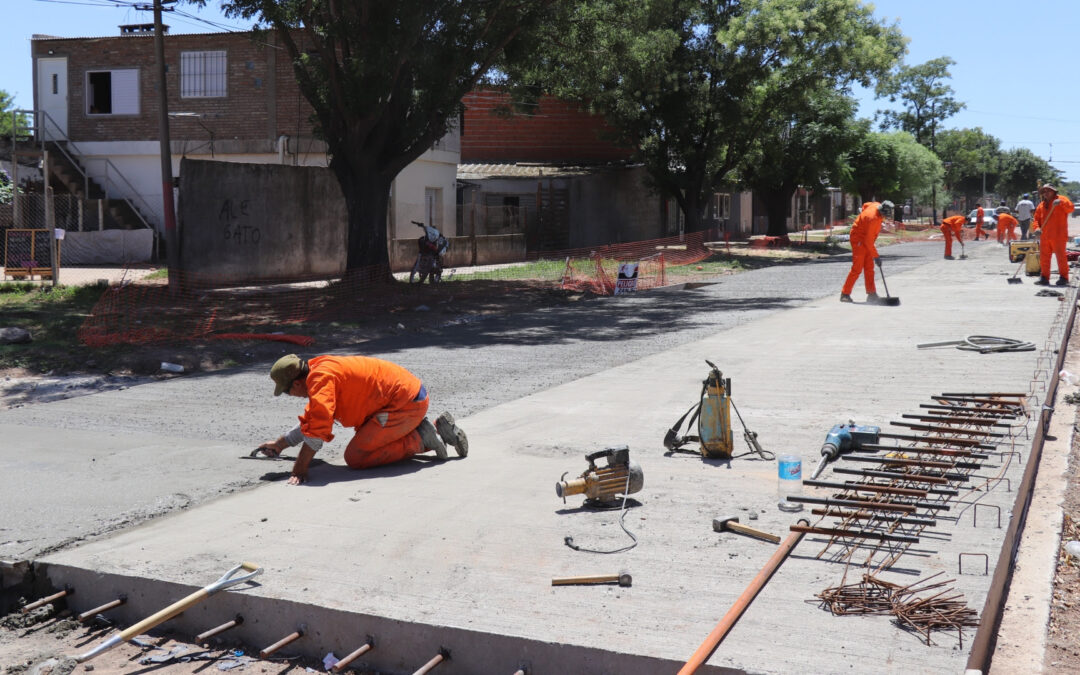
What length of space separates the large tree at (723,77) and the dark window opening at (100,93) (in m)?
13.3

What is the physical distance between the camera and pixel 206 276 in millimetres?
20953

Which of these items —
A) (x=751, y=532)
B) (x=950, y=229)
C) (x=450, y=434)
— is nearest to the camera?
(x=751, y=532)

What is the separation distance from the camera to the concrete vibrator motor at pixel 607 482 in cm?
606

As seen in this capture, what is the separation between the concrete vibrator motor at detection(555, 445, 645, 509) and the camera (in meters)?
6.06

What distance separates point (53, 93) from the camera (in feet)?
98.8

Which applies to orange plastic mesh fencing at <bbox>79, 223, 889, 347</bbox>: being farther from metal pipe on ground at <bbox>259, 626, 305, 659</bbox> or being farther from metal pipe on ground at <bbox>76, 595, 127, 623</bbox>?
metal pipe on ground at <bbox>259, 626, 305, 659</bbox>

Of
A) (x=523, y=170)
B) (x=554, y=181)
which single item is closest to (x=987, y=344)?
(x=554, y=181)

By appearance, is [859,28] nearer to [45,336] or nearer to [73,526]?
[45,336]

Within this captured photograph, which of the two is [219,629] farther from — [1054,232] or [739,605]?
[1054,232]

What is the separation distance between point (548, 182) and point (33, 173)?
16.4 m

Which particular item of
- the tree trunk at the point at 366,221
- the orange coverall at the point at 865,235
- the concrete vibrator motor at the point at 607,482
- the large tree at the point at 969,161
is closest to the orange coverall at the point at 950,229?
the orange coverall at the point at 865,235

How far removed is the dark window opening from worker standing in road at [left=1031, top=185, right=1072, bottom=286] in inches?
966

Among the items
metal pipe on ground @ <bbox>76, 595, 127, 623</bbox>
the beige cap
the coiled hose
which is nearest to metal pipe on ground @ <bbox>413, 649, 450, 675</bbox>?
metal pipe on ground @ <bbox>76, 595, 127, 623</bbox>

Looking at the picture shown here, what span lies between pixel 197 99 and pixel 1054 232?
2201cm
